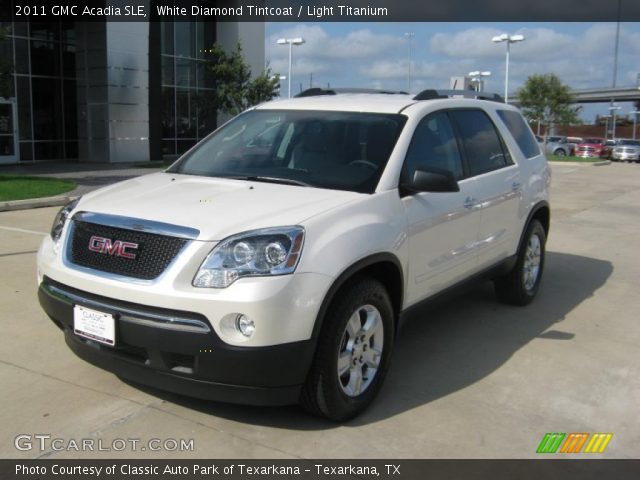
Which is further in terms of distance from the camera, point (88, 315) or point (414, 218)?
point (414, 218)

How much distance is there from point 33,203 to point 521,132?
879 cm

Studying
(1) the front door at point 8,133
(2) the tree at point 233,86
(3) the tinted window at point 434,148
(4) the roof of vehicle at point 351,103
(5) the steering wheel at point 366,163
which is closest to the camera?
(5) the steering wheel at point 366,163

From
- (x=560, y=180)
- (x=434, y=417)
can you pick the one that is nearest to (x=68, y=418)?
(x=434, y=417)

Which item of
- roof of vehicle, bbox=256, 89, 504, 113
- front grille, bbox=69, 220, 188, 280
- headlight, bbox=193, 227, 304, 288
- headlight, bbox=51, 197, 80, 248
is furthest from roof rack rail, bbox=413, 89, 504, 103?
headlight, bbox=51, 197, 80, 248

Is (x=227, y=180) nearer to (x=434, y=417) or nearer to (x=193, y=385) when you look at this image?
(x=193, y=385)

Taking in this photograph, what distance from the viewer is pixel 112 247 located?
3436mm

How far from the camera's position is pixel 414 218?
13.3 feet

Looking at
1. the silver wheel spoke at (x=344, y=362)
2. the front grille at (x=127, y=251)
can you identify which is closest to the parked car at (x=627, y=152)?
the silver wheel spoke at (x=344, y=362)

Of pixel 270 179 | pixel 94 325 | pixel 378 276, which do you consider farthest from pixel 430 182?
pixel 94 325

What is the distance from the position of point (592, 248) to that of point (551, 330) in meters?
4.42

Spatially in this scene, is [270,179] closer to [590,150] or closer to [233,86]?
[233,86]

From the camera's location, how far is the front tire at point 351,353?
11.1 ft

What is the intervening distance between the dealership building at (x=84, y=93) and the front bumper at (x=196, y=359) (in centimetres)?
2151
